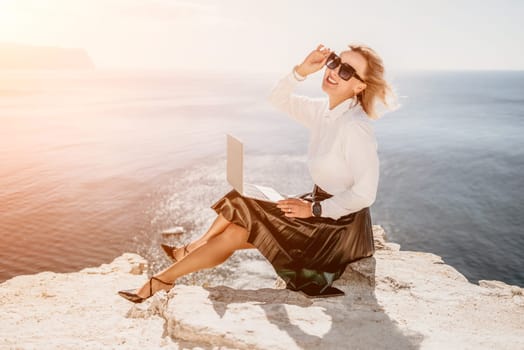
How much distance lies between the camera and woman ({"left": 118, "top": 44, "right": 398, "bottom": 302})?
14.2 ft

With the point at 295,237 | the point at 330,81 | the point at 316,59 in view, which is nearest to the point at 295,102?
the point at 316,59

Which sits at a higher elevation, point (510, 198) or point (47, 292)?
point (47, 292)

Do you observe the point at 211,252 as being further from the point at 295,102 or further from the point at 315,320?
the point at 295,102

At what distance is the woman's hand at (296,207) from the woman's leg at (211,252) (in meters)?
0.55

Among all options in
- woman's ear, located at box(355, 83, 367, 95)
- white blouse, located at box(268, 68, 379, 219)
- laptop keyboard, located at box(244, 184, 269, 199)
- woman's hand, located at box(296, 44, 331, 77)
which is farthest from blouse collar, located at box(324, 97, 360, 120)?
laptop keyboard, located at box(244, 184, 269, 199)

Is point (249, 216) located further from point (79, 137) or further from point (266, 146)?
point (79, 137)

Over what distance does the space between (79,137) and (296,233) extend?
160ft

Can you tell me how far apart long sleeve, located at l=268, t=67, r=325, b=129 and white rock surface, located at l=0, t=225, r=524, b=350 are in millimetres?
2008

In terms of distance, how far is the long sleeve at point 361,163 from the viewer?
423cm

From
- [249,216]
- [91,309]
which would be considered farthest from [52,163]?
[249,216]

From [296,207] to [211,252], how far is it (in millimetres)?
1076

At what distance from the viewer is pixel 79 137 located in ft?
159

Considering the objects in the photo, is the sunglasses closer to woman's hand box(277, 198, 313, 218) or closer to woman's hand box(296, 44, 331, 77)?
woman's hand box(296, 44, 331, 77)

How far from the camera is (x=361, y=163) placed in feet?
13.9
